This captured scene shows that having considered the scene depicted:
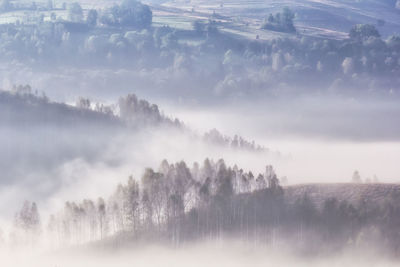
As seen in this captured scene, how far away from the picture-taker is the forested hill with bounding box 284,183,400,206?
10862 cm

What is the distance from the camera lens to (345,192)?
110 m

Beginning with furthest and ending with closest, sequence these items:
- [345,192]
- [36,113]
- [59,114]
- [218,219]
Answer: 1. [59,114]
2. [36,113]
3. [345,192]
4. [218,219]

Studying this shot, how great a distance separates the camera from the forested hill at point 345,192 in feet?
356

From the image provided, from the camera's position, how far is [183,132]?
19800 centimetres

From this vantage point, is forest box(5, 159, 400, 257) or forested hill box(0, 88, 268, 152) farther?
forested hill box(0, 88, 268, 152)

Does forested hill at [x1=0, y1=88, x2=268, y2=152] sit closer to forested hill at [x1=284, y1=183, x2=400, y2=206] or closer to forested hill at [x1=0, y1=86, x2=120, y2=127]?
forested hill at [x1=0, y1=86, x2=120, y2=127]

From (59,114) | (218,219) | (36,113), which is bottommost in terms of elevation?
(59,114)

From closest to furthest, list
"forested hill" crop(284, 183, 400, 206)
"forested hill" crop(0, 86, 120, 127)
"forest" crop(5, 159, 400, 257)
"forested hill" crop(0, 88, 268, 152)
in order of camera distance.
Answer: "forest" crop(5, 159, 400, 257)
"forested hill" crop(284, 183, 400, 206)
"forested hill" crop(0, 86, 120, 127)
"forested hill" crop(0, 88, 268, 152)

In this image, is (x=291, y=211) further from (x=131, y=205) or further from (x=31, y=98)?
(x=31, y=98)

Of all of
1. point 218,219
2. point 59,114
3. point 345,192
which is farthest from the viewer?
point 59,114

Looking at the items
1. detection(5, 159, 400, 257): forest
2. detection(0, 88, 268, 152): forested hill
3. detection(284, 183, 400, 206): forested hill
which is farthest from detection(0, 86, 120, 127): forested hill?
detection(284, 183, 400, 206): forested hill

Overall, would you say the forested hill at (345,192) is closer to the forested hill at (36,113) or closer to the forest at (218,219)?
the forest at (218,219)

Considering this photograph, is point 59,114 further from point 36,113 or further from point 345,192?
point 345,192

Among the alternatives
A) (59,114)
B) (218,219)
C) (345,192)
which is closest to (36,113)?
(59,114)
